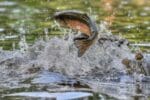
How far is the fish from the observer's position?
9.40m

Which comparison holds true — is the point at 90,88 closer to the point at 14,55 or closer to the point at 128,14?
the point at 14,55

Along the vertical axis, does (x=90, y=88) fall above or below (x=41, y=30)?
below

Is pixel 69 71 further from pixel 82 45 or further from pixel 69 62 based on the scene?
pixel 82 45

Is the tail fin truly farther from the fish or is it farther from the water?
the water

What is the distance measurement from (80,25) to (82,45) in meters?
0.30

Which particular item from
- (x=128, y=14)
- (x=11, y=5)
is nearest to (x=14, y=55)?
(x=128, y=14)

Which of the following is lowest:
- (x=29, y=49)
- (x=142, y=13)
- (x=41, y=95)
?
(x=41, y=95)

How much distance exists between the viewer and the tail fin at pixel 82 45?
9.40 m

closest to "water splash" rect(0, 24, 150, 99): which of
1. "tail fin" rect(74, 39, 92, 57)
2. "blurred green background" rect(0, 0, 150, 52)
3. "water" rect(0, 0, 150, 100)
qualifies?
"water" rect(0, 0, 150, 100)

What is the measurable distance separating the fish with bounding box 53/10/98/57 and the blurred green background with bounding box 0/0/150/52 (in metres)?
2.38

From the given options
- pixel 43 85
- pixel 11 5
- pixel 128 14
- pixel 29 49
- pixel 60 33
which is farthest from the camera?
pixel 11 5

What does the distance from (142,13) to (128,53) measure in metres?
8.55

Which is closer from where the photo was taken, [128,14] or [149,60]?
[149,60]

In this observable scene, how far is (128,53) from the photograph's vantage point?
10195 millimetres
